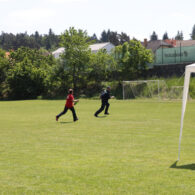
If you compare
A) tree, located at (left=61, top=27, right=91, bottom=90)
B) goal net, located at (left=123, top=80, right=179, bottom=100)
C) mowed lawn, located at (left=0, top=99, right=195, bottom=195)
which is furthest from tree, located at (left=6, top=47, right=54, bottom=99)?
mowed lawn, located at (left=0, top=99, right=195, bottom=195)

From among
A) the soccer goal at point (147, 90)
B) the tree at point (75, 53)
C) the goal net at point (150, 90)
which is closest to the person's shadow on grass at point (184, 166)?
the goal net at point (150, 90)

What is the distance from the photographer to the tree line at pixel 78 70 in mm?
51919

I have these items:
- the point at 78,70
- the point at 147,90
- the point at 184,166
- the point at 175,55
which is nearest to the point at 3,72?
the point at 78,70

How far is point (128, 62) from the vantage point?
51719 millimetres

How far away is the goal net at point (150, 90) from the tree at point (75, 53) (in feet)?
33.8

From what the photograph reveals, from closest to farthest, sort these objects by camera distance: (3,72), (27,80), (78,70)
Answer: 1. (78,70)
2. (27,80)
3. (3,72)

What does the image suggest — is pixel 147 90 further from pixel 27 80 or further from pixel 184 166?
pixel 184 166

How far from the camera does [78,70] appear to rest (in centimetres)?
5447

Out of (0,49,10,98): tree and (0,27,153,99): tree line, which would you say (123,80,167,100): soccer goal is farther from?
(0,49,10,98): tree

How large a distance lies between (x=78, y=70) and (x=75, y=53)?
9.18 ft

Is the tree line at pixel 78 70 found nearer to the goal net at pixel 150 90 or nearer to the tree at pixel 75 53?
the tree at pixel 75 53

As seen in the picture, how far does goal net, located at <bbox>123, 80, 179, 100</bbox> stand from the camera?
1665 inches

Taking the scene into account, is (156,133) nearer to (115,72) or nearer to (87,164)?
(87,164)

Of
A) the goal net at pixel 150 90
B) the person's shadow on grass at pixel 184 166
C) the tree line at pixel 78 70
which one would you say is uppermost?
the tree line at pixel 78 70
